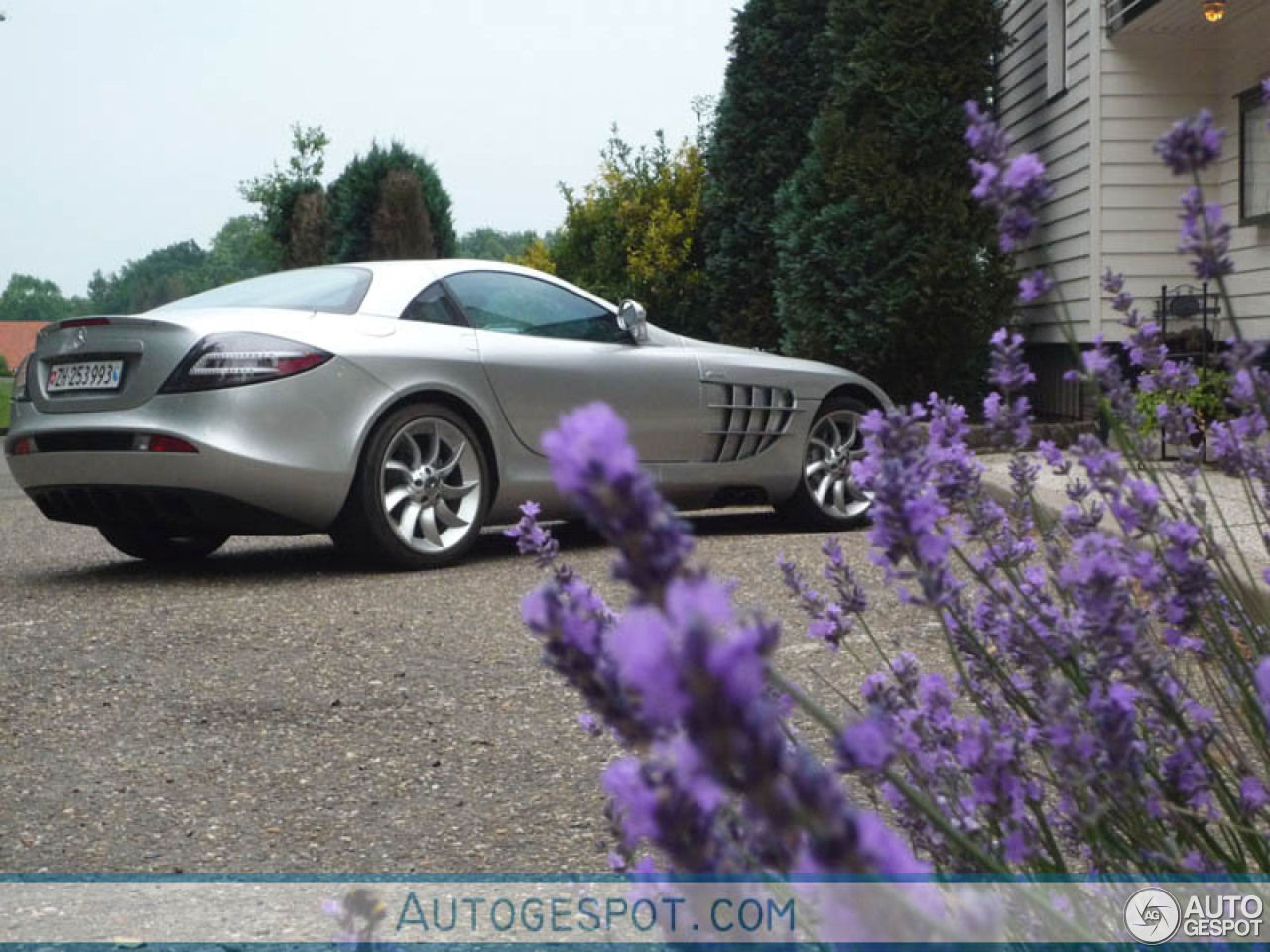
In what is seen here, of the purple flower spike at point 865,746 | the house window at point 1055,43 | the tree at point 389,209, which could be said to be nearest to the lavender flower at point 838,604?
the purple flower spike at point 865,746

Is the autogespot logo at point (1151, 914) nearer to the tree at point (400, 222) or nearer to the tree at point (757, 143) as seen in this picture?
the tree at point (757, 143)

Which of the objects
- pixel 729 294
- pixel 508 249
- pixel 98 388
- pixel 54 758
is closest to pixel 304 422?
pixel 98 388

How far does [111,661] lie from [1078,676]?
143 inches

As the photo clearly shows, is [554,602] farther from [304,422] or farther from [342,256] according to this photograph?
[342,256]

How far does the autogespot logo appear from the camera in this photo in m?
1.54

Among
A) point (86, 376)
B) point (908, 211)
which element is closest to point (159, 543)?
point (86, 376)

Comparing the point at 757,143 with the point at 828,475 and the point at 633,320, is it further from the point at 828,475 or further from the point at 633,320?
the point at 633,320

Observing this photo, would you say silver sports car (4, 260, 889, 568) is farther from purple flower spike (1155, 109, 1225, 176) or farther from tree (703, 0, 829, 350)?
tree (703, 0, 829, 350)

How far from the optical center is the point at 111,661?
4.73 metres

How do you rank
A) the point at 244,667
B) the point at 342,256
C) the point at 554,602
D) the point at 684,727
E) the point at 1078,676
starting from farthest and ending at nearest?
1. the point at 342,256
2. the point at 244,667
3. the point at 1078,676
4. the point at 554,602
5. the point at 684,727

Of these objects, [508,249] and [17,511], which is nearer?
[17,511]

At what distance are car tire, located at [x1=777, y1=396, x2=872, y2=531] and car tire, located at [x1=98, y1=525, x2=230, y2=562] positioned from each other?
2.94 meters

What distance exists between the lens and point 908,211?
13523 millimetres

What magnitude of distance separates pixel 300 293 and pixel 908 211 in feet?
25.2
